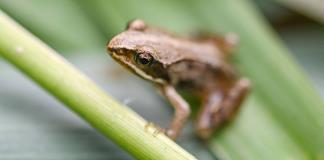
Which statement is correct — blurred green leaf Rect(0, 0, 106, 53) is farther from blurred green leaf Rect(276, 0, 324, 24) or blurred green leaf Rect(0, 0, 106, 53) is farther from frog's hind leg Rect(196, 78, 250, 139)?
blurred green leaf Rect(276, 0, 324, 24)

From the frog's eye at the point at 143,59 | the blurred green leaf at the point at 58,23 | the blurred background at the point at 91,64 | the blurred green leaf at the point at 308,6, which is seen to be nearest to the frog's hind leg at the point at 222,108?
the blurred background at the point at 91,64

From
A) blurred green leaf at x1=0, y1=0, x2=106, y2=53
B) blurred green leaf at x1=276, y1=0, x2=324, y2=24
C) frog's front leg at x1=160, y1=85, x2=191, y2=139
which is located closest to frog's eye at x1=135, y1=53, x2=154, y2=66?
frog's front leg at x1=160, y1=85, x2=191, y2=139

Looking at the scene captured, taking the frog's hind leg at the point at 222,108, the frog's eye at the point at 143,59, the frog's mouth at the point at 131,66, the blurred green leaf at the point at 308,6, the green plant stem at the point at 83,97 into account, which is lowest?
the green plant stem at the point at 83,97

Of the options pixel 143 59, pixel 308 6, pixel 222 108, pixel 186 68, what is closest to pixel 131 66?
pixel 143 59

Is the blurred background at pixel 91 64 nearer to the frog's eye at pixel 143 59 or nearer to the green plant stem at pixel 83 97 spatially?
the frog's eye at pixel 143 59

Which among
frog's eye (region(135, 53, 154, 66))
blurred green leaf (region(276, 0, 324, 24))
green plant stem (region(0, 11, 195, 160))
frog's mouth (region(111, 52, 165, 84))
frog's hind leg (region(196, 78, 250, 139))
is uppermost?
blurred green leaf (region(276, 0, 324, 24))

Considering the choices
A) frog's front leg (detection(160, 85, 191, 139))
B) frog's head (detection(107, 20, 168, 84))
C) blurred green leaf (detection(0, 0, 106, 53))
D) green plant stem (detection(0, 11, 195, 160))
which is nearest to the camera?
green plant stem (detection(0, 11, 195, 160))

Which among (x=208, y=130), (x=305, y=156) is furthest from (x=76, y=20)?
(x=305, y=156)
